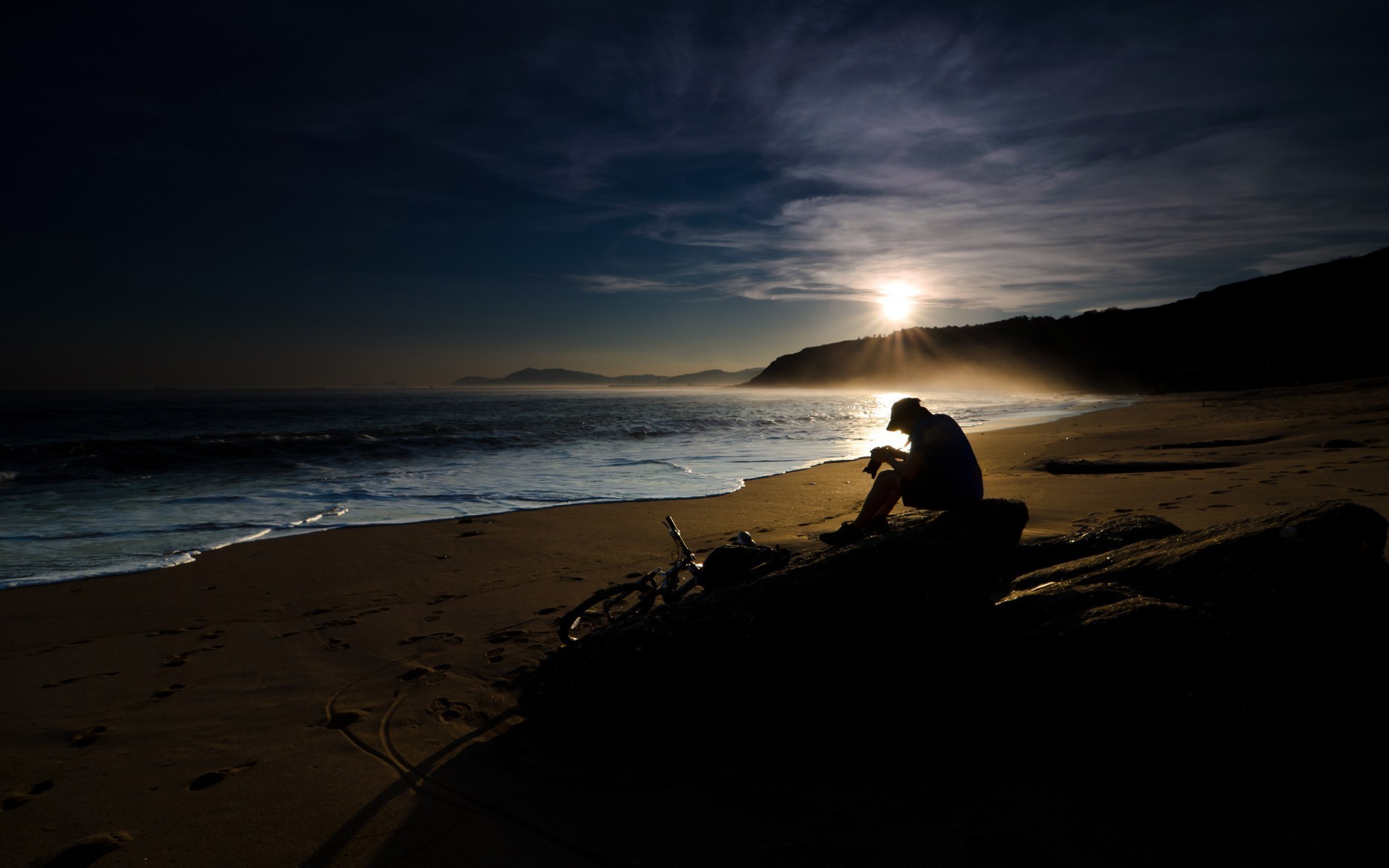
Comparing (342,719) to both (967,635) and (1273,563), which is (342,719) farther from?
(1273,563)

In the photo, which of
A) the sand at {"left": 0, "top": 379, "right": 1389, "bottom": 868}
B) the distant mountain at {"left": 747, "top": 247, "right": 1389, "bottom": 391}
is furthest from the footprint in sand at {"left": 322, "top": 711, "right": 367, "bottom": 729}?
the distant mountain at {"left": 747, "top": 247, "right": 1389, "bottom": 391}

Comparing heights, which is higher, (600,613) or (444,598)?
(600,613)

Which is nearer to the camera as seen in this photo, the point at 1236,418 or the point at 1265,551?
the point at 1265,551

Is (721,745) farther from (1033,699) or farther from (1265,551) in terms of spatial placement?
(1265,551)

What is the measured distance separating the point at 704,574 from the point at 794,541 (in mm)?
3242

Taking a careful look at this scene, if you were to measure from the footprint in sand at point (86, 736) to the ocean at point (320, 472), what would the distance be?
433cm

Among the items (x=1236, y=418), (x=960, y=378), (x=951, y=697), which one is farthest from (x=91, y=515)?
(x=960, y=378)

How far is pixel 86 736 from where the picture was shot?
336 centimetres

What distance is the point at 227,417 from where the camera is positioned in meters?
38.0

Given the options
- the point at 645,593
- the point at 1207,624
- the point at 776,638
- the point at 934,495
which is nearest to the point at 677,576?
the point at 645,593

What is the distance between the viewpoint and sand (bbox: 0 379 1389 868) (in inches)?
100

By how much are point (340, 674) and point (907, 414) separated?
471 cm

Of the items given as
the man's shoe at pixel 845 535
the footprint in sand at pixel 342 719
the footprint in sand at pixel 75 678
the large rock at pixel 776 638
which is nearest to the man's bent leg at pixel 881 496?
the man's shoe at pixel 845 535

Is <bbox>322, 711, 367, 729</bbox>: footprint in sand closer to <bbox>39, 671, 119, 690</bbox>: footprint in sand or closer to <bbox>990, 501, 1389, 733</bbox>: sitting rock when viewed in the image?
<bbox>39, 671, 119, 690</bbox>: footprint in sand
